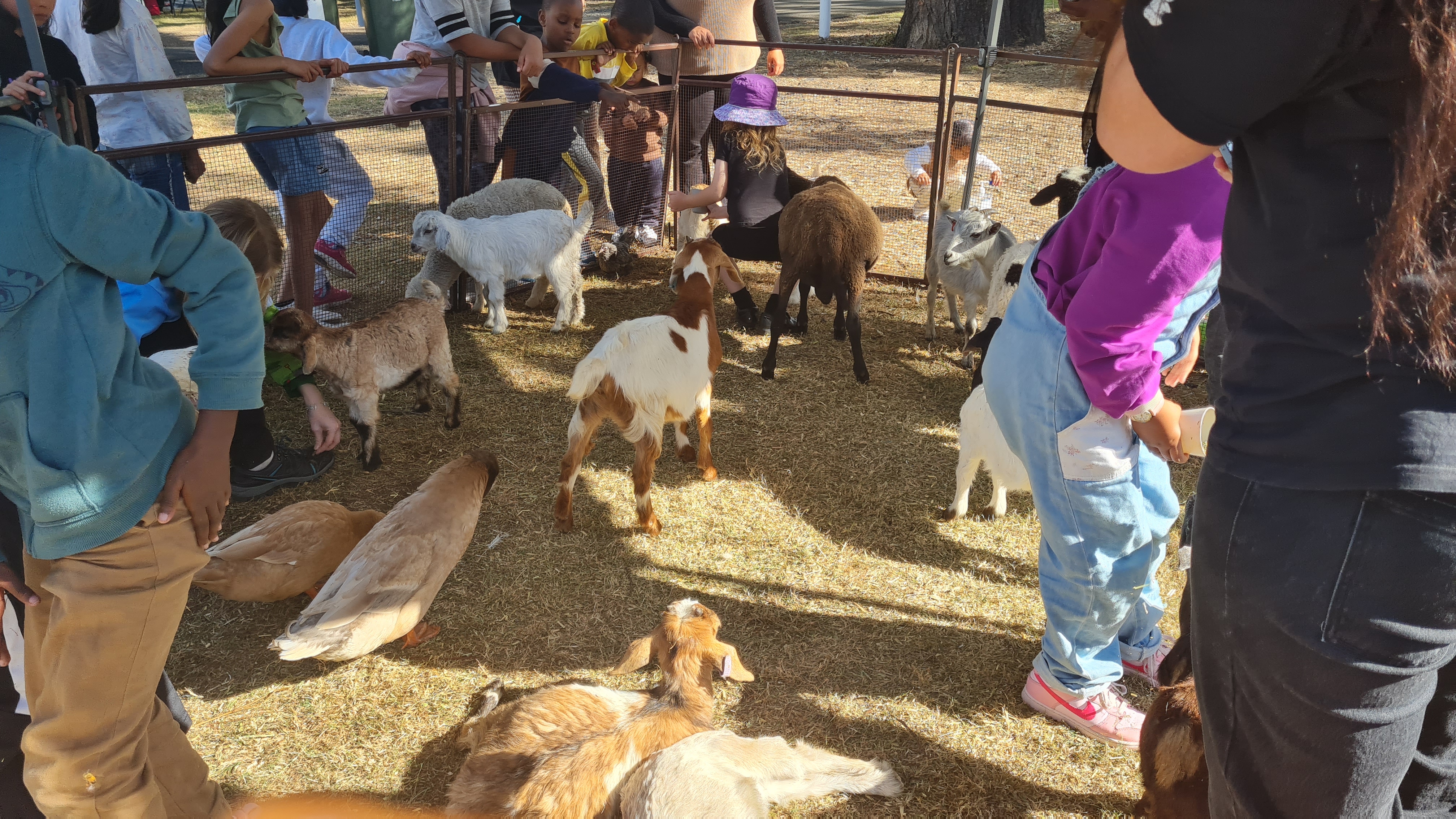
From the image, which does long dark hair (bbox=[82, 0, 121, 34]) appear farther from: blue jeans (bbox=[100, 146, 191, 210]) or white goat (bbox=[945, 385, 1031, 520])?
white goat (bbox=[945, 385, 1031, 520])

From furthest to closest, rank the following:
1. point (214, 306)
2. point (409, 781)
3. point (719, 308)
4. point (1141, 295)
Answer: point (719, 308) → point (409, 781) → point (1141, 295) → point (214, 306)

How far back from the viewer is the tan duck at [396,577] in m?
2.81

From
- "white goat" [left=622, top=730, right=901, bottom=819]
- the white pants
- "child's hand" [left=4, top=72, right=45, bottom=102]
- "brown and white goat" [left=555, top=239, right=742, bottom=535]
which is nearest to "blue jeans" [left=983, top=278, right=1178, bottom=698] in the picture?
"white goat" [left=622, top=730, right=901, bottom=819]

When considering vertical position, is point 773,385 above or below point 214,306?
below

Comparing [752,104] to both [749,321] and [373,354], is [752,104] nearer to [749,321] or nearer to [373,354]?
[749,321]

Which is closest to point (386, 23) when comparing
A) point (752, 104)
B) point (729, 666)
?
point (752, 104)

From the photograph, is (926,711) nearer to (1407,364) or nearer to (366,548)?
(366,548)

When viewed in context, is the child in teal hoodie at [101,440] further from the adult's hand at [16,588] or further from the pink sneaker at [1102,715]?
the pink sneaker at [1102,715]

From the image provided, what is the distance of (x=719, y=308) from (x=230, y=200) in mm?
3185

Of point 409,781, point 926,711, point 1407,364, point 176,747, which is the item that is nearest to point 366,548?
point 409,781

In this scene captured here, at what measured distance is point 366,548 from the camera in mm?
3109

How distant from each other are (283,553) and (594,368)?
1303mm

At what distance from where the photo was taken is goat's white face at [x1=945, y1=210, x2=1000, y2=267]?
5.20 meters

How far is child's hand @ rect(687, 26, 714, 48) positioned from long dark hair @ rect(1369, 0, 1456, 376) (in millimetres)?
6237
